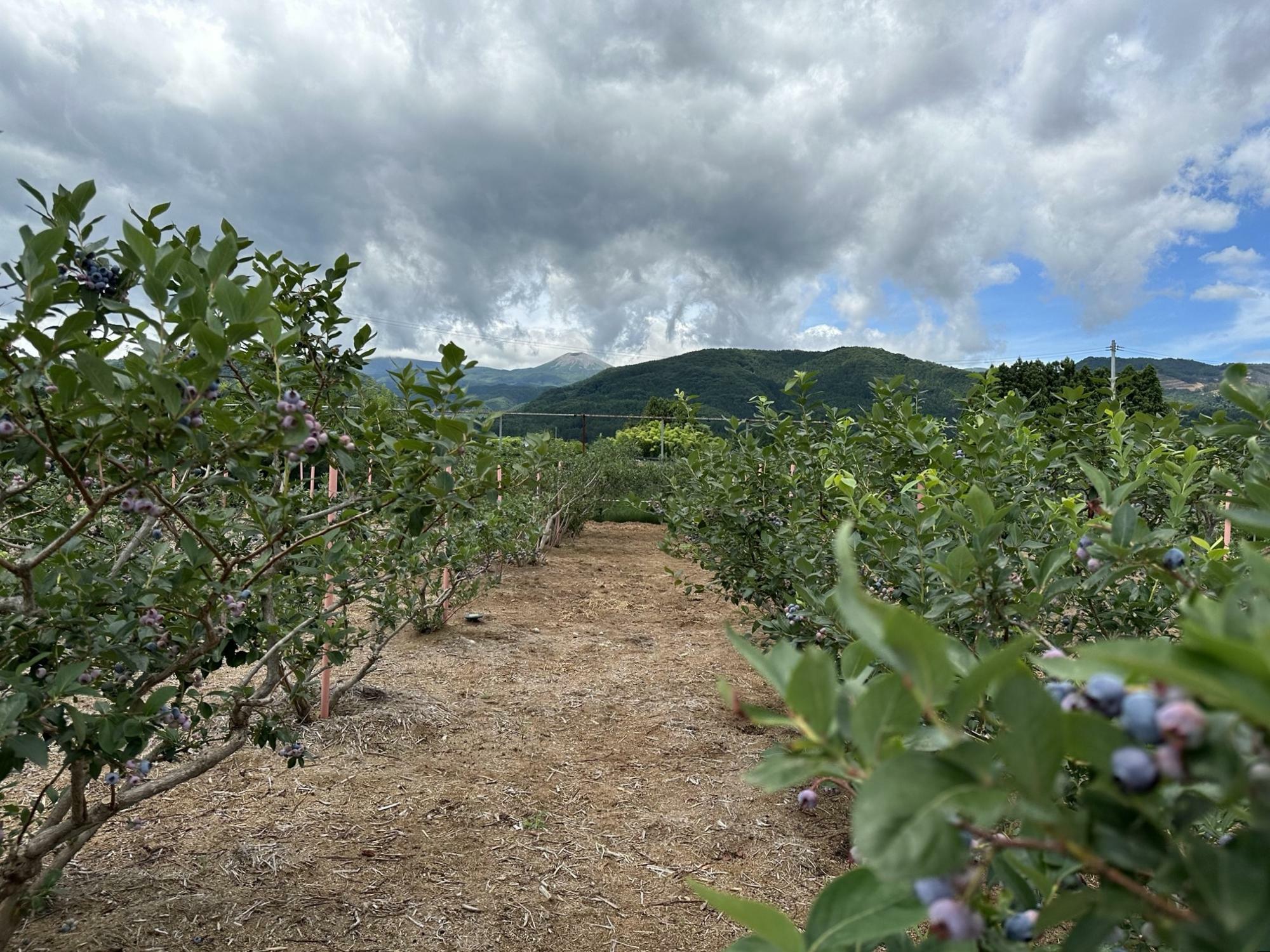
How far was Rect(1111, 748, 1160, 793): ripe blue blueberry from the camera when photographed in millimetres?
384

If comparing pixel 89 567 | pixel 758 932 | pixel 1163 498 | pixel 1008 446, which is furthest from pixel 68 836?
pixel 1163 498

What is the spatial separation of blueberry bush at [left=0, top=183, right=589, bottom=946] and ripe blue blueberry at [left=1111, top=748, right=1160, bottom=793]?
1346 mm

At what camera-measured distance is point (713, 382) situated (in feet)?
153

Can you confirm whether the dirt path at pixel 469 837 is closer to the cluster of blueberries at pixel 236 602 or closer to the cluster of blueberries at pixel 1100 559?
the cluster of blueberries at pixel 236 602

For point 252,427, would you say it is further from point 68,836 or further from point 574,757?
point 574,757

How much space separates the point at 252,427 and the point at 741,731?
3.45 metres

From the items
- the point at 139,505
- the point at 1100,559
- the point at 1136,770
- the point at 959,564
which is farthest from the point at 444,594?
the point at 1136,770

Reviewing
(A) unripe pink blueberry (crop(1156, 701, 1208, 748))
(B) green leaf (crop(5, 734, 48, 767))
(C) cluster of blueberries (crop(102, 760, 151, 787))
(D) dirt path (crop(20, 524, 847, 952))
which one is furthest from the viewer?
(D) dirt path (crop(20, 524, 847, 952))

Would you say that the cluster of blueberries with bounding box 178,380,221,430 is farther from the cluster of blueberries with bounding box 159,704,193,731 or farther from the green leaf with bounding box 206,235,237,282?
the cluster of blueberries with bounding box 159,704,193,731

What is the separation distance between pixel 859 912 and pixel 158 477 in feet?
5.36

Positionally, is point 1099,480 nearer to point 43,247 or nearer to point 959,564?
point 959,564

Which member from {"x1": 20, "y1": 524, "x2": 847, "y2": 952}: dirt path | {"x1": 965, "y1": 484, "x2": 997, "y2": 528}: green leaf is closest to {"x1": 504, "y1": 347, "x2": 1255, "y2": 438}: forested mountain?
{"x1": 20, "y1": 524, "x2": 847, "y2": 952}: dirt path

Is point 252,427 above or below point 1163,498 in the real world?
above

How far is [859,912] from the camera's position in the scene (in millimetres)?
537
